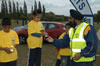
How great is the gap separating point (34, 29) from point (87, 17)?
1433mm

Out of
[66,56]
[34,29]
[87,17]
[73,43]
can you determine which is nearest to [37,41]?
[34,29]

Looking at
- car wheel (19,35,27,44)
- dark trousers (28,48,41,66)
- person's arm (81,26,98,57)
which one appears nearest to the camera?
person's arm (81,26,98,57)

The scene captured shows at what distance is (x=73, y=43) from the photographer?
298 cm

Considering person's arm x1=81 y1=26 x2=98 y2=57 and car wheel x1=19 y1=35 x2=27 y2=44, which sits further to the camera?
car wheel x1=19 y1=35 x2=27 y2=44

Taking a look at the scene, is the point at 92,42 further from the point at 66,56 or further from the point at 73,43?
the point at 66,56

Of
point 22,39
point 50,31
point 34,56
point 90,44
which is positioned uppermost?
point 90,44

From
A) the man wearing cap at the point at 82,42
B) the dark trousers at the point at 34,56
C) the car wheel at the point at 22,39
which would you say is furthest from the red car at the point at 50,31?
the man wearing cap at the point at 82,42

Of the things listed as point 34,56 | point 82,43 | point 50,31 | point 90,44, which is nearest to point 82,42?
point 82,43

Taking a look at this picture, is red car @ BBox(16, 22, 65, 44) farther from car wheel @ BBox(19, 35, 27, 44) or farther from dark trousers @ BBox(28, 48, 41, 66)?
dark trousers @ BBox(28, 48, 41, 66)

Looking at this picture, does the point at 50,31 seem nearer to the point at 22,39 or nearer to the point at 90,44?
the point at 22,39

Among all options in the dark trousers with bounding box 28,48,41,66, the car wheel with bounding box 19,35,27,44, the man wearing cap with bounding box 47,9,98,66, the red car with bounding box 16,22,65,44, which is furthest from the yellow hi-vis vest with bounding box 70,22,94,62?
the car wheel with bounding box 19,35,27,44

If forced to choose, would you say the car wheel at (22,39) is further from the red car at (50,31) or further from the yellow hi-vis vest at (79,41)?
the yellow hi-vis vest at (79,41)

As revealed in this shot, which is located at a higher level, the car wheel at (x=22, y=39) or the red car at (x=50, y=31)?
the red car at (x=50, y=31)

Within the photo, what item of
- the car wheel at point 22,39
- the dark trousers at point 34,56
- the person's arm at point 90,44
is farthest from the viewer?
the car wheel at point 22,39
